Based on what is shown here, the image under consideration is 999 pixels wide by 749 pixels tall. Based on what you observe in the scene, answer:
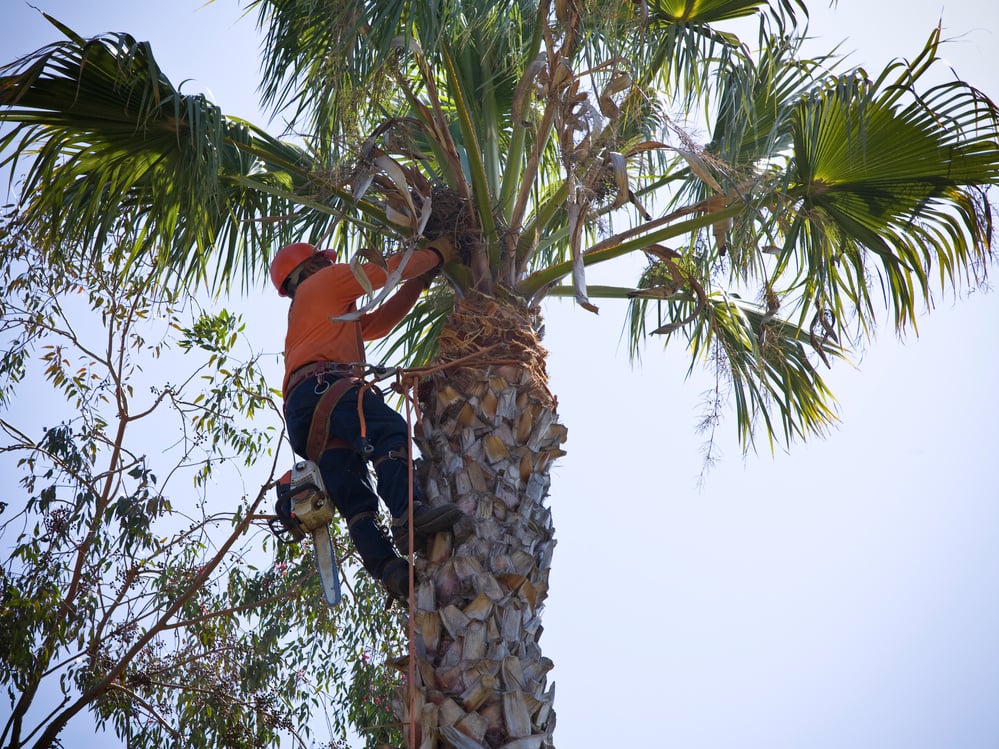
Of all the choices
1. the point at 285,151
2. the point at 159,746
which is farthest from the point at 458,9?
the point at 159,746

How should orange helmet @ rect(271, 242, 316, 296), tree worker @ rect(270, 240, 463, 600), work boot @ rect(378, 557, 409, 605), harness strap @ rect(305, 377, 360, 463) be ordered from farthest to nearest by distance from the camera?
1. orange helmet @ rect(271, 242, 316, 296)
2. harness strap @ rect(305, 377, 360, 463)
3. tree worker @ rect(270, 240, 463, 600)
4. work boot @ rect(378, 557, 409, 605)

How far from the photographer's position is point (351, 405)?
16.2 ft

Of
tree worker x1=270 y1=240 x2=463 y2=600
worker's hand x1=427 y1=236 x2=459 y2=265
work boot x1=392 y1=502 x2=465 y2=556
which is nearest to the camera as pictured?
work boot x1=392 y1=502 x2=465 y2=556

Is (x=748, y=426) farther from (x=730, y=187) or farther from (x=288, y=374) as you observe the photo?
(x=288, y=374)

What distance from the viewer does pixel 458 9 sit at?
537 centimetres

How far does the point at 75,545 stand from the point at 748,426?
16.4ft

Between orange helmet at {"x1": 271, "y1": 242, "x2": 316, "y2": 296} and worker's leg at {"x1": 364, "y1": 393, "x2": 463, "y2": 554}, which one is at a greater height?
orange helmet at {"x1": 271, "y1": 242, "x2": 316, "y2": 296}

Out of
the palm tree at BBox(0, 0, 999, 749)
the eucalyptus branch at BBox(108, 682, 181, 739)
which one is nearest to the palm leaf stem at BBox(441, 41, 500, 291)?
the palm tree at BBox(0, 0, 999, 749)

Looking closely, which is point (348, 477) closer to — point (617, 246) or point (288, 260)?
point (288, 260)

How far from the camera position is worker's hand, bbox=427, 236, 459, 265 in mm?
5105

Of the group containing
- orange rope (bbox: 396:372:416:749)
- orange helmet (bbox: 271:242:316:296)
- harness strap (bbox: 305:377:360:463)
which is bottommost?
orange rope (bbox: 396:372:416:749)

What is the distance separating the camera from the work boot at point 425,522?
14.4ft

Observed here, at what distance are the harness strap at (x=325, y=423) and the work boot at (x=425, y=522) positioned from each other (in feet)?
2.10

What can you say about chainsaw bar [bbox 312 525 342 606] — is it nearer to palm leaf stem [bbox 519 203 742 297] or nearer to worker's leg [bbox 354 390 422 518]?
worker's leg [bbox 354 390 422 518]
